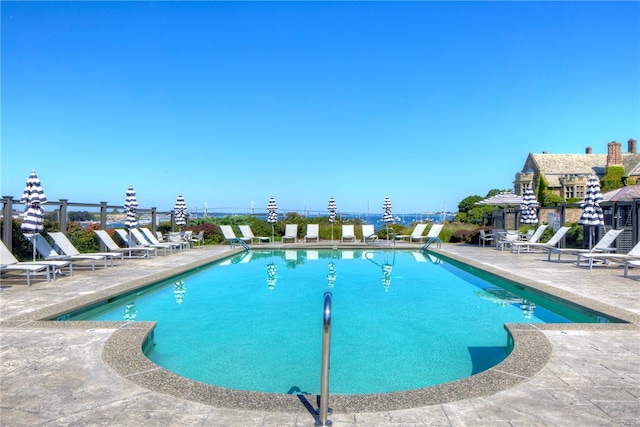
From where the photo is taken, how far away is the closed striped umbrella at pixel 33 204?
8.67 metres

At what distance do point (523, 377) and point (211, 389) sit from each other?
2.16m

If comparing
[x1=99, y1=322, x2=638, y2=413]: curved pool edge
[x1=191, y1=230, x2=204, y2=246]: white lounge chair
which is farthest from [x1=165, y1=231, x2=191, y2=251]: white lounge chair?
[x1=99, y1=322, x2=638, y2=413]: curved pool edge

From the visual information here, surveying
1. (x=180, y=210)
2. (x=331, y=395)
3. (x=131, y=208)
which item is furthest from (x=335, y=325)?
(x=180, y=210)

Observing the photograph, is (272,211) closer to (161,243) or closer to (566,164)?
(161,243)

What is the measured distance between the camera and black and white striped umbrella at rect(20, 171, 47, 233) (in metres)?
8.67

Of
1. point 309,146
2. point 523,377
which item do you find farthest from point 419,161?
point 523,377

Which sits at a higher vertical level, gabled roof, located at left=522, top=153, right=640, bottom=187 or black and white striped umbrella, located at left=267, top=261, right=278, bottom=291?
gabled roof, located at left=522, top=153, right=640, bottom=187

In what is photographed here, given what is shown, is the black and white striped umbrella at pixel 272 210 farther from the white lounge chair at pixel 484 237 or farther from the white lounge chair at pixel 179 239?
the white lounge chair at pixel 484 237

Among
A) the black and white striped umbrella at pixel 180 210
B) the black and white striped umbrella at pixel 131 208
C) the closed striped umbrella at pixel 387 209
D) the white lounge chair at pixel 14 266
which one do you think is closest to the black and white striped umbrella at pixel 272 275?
the white lounge chair at pixel 14 266

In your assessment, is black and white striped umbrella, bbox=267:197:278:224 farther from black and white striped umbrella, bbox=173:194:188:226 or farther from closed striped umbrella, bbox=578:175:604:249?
closed striped umbrella, bbox=578:175:604:249

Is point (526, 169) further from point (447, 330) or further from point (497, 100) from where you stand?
point (447, 330)

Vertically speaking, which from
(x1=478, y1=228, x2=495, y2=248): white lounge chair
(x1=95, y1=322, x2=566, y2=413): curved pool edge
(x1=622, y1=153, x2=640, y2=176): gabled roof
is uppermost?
(x1=622, y1=153, x2=640, y2=176): gabled roof

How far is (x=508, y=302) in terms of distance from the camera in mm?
7160

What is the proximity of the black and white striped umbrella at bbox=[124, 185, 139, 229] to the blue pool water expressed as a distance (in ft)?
12.3
